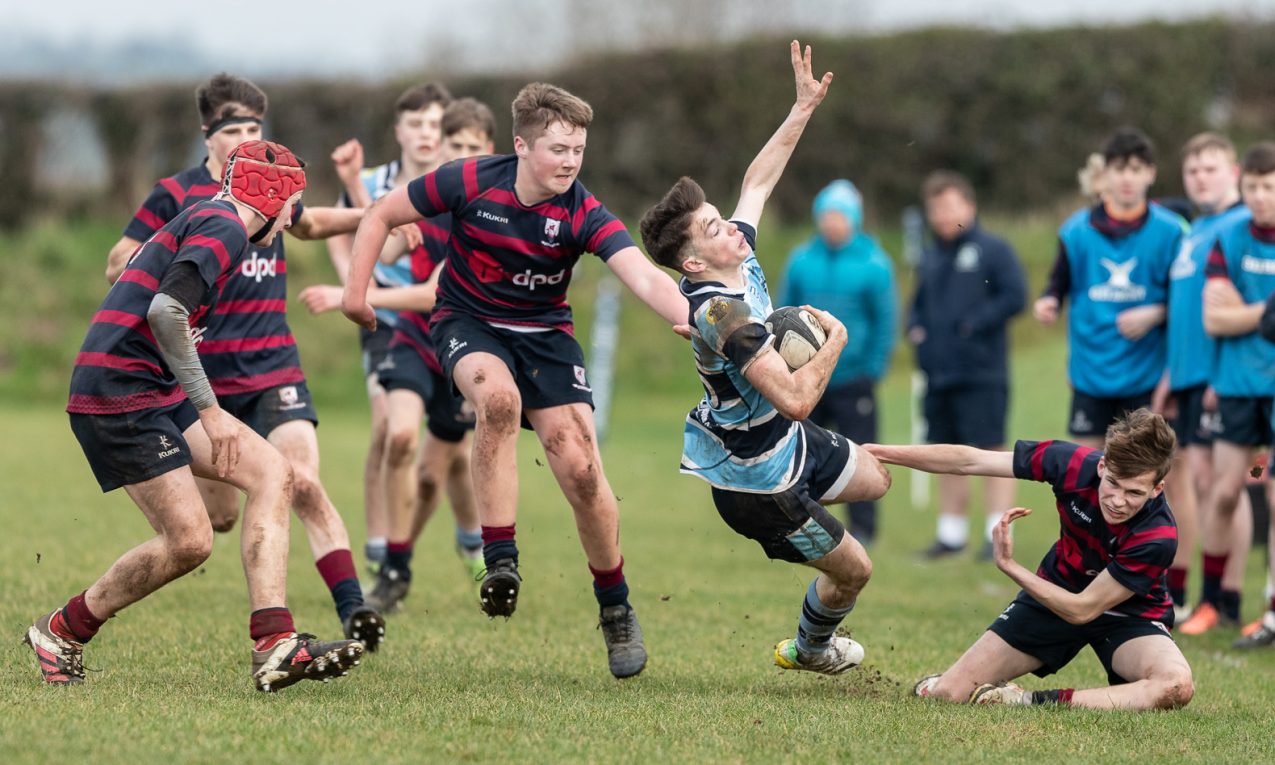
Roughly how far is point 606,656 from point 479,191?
229cm

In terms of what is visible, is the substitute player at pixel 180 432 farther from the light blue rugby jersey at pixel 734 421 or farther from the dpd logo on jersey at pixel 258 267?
the light blue rugby jersey at pixel 734 421

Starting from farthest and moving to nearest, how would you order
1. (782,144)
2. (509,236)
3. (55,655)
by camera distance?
(782,144) < (509,236) < (55,655)

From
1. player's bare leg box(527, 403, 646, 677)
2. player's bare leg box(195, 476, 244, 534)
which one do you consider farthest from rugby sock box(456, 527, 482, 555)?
player's bare leg box(527, 403, 646, 677)

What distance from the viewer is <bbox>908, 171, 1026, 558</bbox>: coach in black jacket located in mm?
11680

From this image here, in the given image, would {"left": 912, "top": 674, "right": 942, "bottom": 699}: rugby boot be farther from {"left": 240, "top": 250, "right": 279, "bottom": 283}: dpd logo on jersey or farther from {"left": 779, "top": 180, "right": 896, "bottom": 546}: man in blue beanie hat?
{"left": 779, "top": 180, "right": 896, "bottom": 546}: man in blue beanie hat

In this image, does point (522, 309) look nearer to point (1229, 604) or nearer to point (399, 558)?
point (399, 558)

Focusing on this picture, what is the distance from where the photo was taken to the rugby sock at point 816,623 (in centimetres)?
636

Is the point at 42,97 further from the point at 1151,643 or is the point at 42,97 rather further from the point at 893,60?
the point at 1151,643

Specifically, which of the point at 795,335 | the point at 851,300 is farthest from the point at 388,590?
the point at 851,300

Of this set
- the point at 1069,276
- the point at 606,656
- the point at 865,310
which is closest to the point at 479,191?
the point at 606,656

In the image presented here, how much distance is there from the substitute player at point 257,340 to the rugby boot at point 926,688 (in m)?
2.35

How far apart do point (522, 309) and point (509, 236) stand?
0.35 metres

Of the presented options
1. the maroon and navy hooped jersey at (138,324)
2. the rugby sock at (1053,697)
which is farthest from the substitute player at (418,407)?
the rugby sock at (1053,697)

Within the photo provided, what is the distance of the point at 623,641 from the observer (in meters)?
6.61
